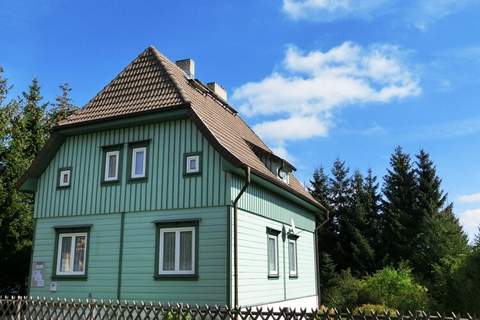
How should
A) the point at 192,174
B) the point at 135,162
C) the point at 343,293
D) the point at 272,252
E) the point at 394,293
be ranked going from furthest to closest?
the point at 343,293, the point at 394,293, the point at 272,252, the point at 135,162, the point at 192,174

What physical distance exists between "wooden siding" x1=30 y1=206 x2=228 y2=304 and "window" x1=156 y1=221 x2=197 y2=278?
7.8 inches

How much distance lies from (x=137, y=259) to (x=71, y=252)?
8.59ft

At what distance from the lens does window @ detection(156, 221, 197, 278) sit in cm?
1248

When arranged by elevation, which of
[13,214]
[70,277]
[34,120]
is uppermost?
[34,120]

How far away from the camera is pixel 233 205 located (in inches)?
488

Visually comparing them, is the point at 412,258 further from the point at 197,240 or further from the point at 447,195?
the point at 197,240

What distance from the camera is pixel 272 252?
15141 mm

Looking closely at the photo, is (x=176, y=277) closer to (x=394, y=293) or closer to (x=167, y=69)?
(x=167, y=69)

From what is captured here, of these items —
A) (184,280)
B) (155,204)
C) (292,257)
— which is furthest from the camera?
(292,257)

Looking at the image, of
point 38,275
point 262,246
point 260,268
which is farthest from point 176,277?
point 38,275

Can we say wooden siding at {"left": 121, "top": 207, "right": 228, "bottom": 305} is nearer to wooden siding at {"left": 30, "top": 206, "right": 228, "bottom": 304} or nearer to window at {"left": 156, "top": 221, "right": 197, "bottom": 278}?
wooden siding at {"left": 30, "top": 206, "right": 228, "bottom": 304}

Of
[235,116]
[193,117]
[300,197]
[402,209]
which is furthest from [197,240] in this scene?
[402,209]

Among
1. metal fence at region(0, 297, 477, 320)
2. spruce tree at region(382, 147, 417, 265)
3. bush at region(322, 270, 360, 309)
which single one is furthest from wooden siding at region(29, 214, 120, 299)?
spruce tree at region(382, 147, 417, 265)

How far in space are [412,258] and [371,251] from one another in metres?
2.71
